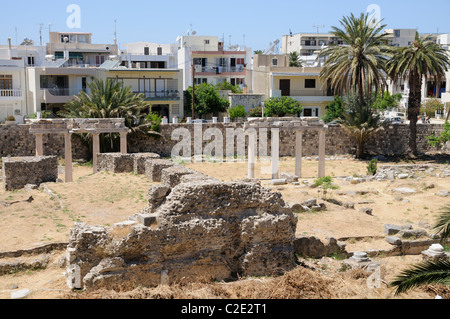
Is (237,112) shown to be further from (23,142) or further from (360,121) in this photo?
(23,142)

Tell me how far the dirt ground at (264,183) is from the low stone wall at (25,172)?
113 centimetres

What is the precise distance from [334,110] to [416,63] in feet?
40.4

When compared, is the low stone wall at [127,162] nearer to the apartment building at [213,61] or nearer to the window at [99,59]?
the window at [99,59]

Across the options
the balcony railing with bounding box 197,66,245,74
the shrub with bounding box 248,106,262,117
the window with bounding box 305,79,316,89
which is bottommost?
the shrub with bounding box 248,106,262,117

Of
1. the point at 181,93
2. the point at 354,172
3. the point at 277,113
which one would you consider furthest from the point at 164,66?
the point at 354,172

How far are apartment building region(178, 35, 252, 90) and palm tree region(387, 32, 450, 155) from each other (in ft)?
96.7

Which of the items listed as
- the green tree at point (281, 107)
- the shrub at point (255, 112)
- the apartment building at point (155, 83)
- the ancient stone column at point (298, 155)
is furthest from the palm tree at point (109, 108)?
the shrub at point (255, 112)

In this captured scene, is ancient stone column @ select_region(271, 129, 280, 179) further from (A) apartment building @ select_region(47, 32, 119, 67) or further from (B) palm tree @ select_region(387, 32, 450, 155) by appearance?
(A) apartment building @ select_region(47, 32, 119, 67)

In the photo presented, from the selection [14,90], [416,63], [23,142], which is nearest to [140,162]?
[23,142]

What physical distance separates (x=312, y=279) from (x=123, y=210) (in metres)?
9.67

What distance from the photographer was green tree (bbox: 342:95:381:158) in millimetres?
39250

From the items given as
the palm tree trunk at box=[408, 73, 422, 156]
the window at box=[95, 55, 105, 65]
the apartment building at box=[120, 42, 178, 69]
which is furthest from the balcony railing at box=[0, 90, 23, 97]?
the palm tree trunk at box=[408, 73, 422, 156]

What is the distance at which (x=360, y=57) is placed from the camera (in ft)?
127

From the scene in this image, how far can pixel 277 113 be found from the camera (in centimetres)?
4831
